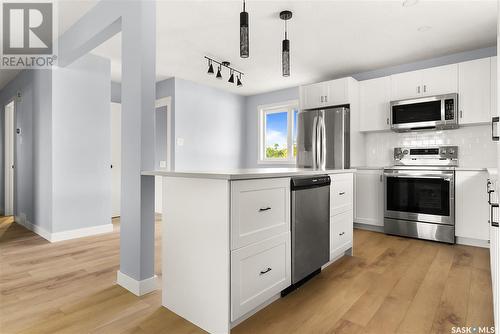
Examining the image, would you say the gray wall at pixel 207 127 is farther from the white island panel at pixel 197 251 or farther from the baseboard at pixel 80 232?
the white island panel at pixel 197 251

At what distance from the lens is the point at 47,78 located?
3.49 meters

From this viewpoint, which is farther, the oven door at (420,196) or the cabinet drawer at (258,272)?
the oven door at (420,196)

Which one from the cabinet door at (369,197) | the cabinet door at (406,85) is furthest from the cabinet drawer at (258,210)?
the cabinet door at (406,85)

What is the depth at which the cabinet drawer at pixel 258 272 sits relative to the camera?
1.54m

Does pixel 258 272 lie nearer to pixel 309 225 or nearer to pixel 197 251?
pixel 197 251

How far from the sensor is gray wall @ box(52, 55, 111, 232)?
3434 mm

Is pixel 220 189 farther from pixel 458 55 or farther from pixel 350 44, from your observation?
pixel 458 55

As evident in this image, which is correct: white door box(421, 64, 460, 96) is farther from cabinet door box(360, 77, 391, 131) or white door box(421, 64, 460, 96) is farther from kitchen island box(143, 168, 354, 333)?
kitchen island box(143, 168, 354, 333)

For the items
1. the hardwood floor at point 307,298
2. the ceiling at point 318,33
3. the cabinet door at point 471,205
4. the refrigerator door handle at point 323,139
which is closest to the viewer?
the hardwood floor at point 307,298

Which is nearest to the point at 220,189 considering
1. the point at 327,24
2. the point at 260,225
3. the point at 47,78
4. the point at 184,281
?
the point at 260,225

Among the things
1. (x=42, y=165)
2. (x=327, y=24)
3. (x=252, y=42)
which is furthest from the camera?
(x=42, y=165)

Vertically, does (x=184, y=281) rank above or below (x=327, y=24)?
below

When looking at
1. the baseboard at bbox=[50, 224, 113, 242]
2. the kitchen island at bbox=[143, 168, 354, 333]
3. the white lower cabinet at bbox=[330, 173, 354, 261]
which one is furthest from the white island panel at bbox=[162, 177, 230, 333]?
the baseboard at bbox=[50, 224, 113, 242]

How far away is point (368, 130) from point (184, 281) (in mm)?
3517
